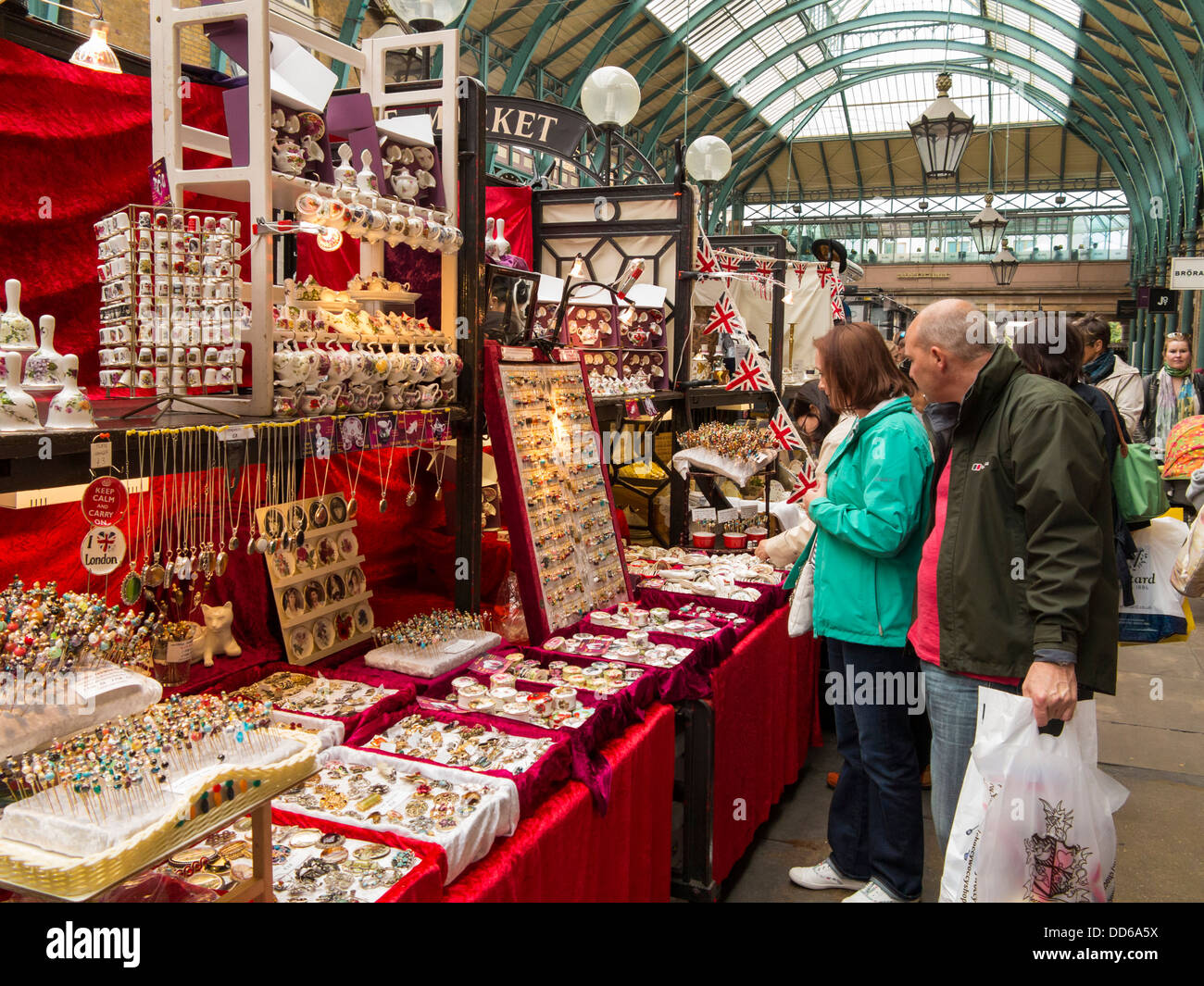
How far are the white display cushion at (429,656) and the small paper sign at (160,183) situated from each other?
153cm

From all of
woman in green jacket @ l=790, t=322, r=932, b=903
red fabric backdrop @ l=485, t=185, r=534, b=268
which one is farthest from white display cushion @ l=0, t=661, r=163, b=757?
red fabric backdrop @ l=485, t=185, r=534, b=268

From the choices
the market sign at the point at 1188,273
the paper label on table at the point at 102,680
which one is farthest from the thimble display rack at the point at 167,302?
the market sign at the point at 1188,273

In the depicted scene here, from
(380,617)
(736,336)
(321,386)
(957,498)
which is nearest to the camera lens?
A: (957,498)

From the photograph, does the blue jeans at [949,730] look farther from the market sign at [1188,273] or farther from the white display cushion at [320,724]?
the market sign at [1188,273]

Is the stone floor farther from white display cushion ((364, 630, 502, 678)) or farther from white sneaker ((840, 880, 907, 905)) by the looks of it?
white display cushion ((364, 630, 502, 678))

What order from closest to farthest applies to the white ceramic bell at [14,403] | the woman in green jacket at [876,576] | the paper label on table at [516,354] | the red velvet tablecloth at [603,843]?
1. the white ceramic bell at [14,403]
2. the red velvet tablecloth at [603,843]
3. the woman in green jacket at [876,576]
4. the paper label on table at [516,354]

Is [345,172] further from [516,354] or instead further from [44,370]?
[44,370]

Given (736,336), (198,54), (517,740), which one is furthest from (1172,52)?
(517,740)

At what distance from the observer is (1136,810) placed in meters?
4.29

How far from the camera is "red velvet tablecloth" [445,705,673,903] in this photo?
2.14m

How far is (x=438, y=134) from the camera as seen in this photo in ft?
11.5

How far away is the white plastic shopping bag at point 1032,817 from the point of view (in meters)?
2.05
